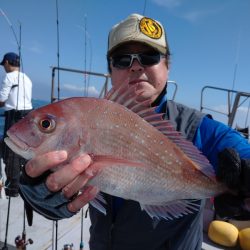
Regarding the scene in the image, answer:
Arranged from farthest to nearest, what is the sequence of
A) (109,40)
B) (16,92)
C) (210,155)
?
(16,92), (109,40), (210,155)

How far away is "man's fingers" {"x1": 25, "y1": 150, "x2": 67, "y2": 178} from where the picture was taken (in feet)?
4.82

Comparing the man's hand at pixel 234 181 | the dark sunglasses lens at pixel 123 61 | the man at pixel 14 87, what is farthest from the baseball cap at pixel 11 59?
the man's hand at pixel 234 181

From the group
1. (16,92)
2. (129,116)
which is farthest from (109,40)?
(16,92)

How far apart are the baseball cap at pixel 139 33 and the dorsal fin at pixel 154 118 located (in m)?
0.68

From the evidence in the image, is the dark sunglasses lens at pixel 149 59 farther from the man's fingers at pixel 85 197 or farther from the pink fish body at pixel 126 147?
the man's fingers at pixel 85 197

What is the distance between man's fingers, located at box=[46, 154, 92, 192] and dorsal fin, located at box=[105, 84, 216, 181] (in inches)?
15.7

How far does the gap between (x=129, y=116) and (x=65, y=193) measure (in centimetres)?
57

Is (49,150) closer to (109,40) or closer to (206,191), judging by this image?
(206,191)

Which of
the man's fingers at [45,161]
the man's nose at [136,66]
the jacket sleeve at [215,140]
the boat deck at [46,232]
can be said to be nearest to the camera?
the man's fingers at [45,161]

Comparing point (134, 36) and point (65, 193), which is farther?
point (134, 36)

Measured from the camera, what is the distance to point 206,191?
5.47ft

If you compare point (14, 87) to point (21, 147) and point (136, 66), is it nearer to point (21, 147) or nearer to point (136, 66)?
point (136, 66)

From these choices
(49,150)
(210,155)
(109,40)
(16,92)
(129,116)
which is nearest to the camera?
(49,150)

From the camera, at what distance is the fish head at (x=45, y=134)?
153cm
